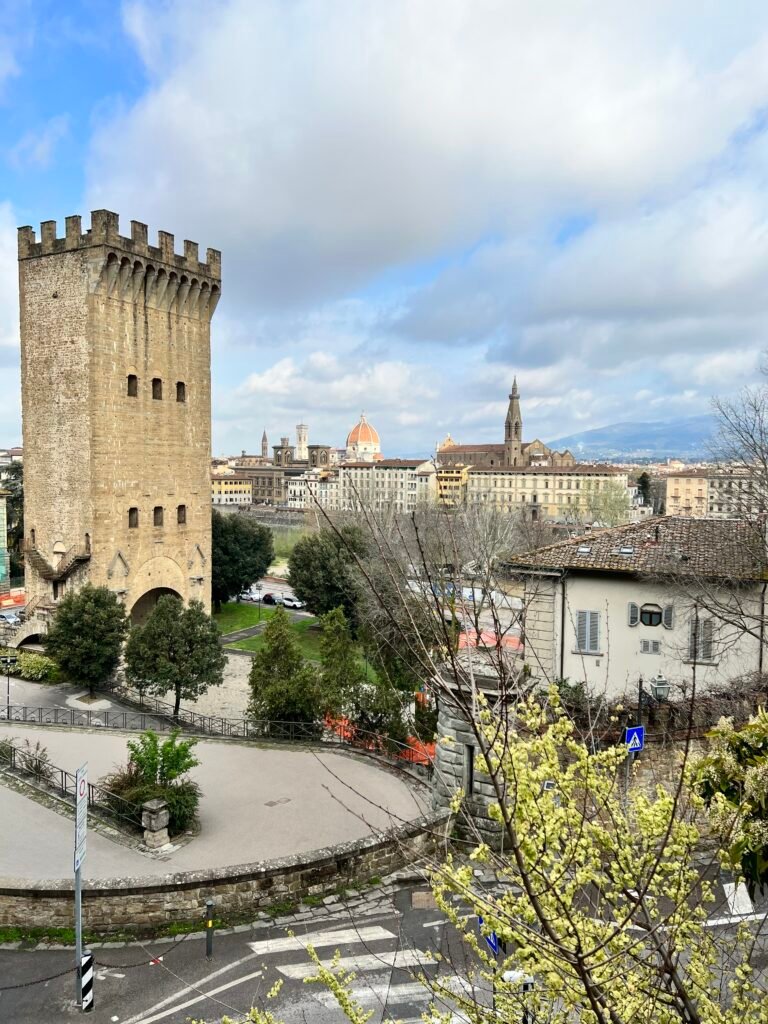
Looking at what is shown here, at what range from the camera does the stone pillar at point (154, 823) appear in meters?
12.9

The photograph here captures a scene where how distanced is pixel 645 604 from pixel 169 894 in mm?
12908

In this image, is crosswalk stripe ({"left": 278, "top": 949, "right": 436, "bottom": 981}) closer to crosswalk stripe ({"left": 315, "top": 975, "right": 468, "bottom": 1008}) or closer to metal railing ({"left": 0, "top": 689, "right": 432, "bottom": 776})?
crosswalk stripe ({"left": 315, "top": 975, "right": 468, "bottom": 1008})

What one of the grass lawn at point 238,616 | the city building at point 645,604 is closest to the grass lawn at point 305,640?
the grass lawn at point 238,616

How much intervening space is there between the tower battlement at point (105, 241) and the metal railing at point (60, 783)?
59.6ft

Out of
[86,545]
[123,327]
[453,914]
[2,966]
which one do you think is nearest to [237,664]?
[86,545]

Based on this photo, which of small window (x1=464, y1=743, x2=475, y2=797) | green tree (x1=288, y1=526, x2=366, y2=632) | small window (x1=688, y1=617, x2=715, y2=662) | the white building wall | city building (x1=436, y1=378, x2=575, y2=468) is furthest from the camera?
city building (x1=436, y1=378, x2=575, y2=468)

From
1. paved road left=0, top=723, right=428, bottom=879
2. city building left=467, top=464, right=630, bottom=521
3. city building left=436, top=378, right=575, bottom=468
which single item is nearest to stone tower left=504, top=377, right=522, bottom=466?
city building left=436, top=378, right=575, bottom=468

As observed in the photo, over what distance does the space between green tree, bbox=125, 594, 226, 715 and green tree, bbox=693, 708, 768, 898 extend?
19146mm

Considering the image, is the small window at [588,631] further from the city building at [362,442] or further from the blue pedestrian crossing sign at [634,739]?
the city building at [362,442]

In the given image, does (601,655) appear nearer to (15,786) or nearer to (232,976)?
(232,976)

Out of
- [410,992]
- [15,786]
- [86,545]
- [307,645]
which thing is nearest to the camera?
[410,992]

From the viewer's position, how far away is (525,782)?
4.93 m

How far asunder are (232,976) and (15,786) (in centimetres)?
806

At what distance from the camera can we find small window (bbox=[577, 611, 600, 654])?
19188 mm
